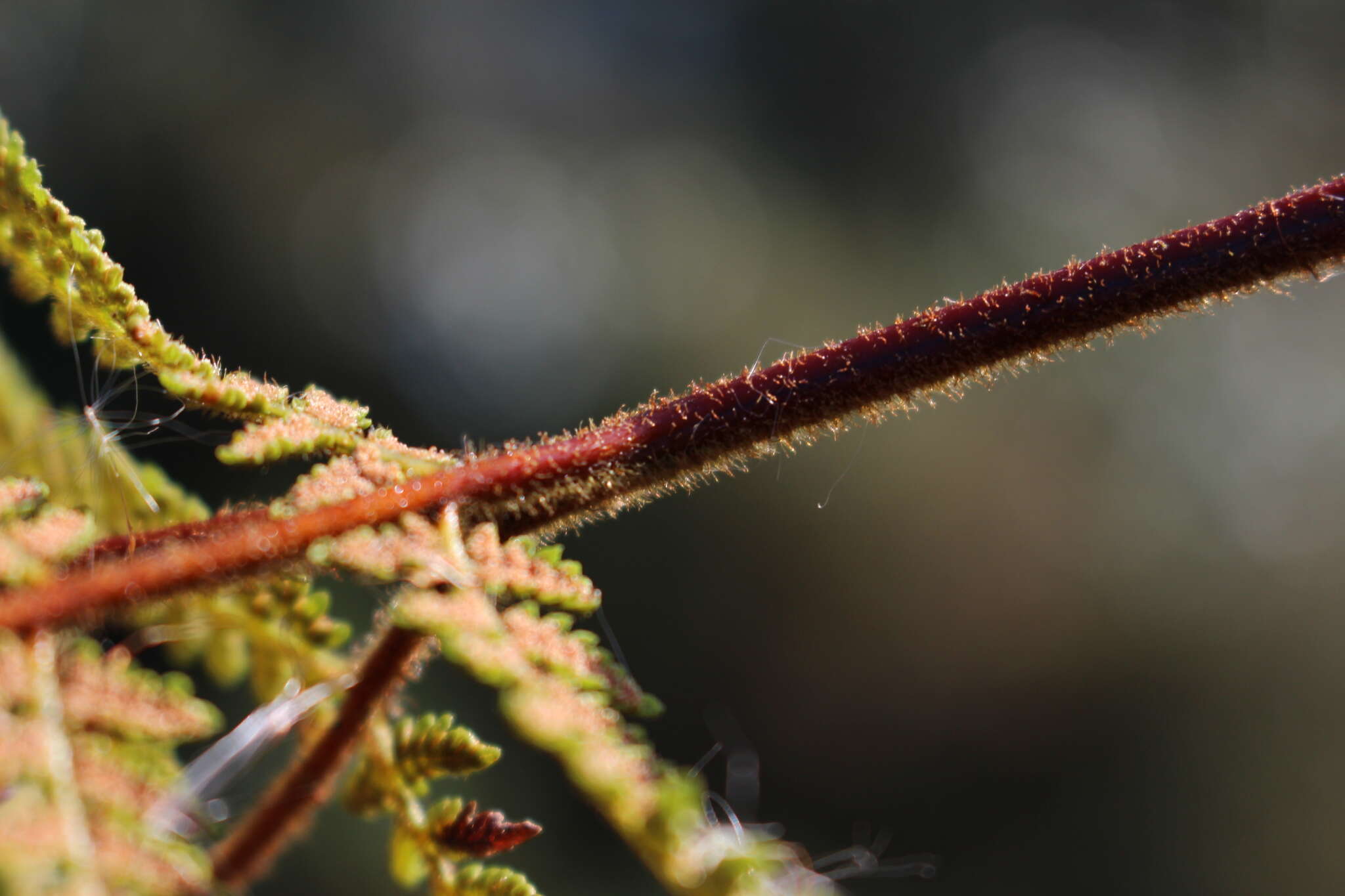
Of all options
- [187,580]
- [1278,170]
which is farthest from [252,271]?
[1278,170]

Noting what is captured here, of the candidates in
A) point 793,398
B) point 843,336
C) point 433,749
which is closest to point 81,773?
point 433,749

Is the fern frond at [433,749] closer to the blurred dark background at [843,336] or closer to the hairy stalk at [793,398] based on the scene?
the hairy stalk at [793,398]

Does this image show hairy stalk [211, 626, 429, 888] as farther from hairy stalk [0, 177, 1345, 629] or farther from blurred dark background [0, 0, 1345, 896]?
blurred dark background [0, 0, 1345, 896]

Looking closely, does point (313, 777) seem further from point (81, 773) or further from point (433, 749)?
point (81, 773)

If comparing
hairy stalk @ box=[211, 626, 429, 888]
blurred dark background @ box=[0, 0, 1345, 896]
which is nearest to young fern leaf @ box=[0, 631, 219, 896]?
hairy stalk @ box=[211, 626, 429, 888]

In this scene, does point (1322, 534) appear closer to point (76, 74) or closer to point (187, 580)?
point (187, 580)

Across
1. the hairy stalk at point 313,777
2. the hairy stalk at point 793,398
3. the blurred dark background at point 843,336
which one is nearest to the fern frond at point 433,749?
the hairy stalk at point 313,777
